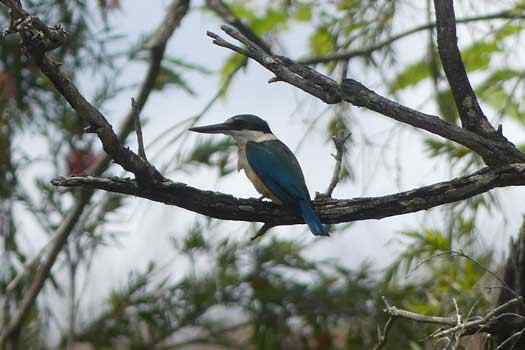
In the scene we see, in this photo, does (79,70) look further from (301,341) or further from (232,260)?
(301,341)

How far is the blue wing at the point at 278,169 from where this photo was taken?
4.05 meters

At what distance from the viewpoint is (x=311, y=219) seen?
334cm

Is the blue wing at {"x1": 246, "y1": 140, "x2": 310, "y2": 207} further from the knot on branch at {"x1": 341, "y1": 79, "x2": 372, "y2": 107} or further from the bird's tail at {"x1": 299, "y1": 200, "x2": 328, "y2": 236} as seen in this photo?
the knot on branch at {"x1": 341, "y1": 79, "x2": 372, "y2": 107}

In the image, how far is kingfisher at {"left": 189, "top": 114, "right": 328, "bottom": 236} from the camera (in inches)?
164

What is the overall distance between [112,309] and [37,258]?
18.5 inches

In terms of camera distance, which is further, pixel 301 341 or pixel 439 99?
pixel 301 341

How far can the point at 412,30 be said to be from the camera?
206 inches

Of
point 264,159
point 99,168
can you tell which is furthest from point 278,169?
point 99,168

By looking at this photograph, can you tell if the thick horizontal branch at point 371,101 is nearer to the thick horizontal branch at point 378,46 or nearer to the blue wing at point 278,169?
the blue wing at point 278,169

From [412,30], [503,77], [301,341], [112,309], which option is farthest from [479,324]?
[112,309]

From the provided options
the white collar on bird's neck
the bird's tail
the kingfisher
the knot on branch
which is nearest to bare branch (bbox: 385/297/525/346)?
the bird's tail

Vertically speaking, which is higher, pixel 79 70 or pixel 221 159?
pixel 79 70

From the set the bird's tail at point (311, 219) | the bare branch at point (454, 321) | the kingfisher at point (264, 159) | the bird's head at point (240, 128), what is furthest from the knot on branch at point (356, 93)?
the bird's head at point (240, 128)

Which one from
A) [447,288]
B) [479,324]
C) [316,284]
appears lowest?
[479,324]
